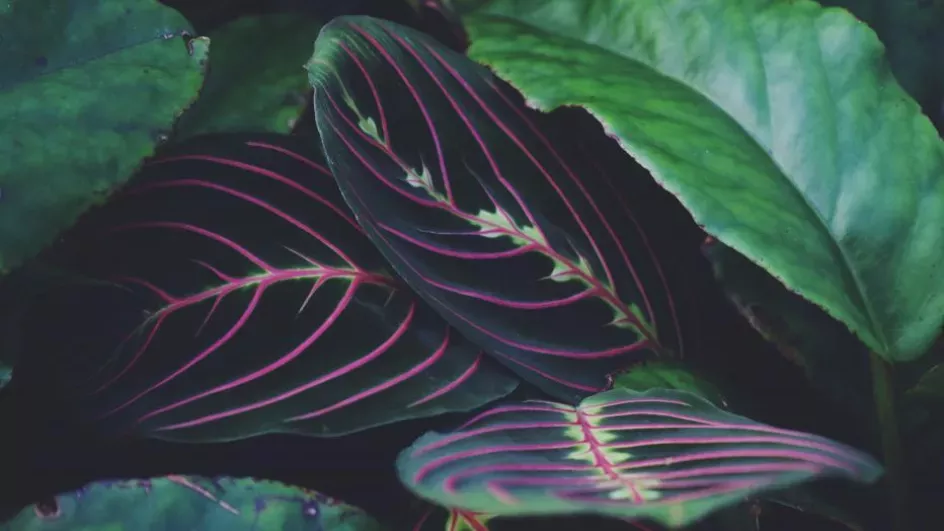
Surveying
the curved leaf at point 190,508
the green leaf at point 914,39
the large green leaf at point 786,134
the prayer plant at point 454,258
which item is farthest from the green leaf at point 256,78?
the green leaf at point 914,39

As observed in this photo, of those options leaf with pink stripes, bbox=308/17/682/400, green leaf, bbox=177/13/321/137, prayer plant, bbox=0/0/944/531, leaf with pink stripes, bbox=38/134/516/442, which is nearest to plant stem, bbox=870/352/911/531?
prayer plant, bbox=0/0/944/531

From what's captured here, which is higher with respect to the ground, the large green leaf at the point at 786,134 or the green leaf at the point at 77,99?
the large green leaf at the point at 786,134

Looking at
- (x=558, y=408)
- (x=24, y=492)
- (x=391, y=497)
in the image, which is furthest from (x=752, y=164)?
(x=24, y=492)

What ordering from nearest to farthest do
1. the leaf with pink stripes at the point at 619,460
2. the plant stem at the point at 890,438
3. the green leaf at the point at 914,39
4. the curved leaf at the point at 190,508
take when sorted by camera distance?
1. the leaf with pink stripes at the point at 619,460
2. the curved leaf at the point at 190,508
3. the plant stem at the point at 890,438
4. the green leaf at the point at 914,39

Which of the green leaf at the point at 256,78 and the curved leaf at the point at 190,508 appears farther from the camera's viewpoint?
the green leaf at the point at 256,78

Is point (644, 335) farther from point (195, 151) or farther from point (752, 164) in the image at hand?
point (195, 151)

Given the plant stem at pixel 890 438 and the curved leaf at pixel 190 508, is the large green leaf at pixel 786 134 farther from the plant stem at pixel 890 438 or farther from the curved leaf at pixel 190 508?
the curved leaf at pixel 190 508

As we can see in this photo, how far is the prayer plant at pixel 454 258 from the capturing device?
46 cm

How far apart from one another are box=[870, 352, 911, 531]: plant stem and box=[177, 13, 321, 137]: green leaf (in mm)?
416

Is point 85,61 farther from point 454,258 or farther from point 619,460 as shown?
point 619,460

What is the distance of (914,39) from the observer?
65cm

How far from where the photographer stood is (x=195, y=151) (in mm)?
540

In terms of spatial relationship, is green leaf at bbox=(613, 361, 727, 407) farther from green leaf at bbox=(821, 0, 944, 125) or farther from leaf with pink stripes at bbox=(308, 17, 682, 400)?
green leaf at bbox=(821, 0, 944, 125)

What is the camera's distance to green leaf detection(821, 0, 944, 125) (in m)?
0.65
